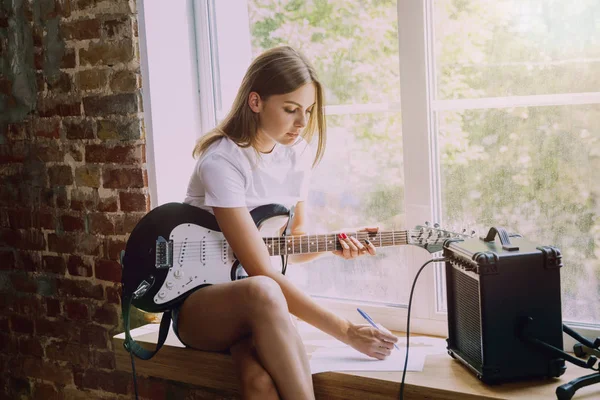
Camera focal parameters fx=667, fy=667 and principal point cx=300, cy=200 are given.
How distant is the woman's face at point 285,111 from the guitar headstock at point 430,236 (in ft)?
1.45

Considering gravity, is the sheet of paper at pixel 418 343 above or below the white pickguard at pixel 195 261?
below

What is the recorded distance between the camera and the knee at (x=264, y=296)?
166cm

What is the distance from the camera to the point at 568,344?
5.96 feet

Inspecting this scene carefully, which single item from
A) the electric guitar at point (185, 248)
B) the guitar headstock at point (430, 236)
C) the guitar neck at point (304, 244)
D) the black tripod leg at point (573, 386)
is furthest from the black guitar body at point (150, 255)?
the black tripod leg at point (573, 386)

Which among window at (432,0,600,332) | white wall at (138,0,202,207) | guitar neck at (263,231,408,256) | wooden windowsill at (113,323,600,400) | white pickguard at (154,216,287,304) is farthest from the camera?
white wall at (138,0,202,207)

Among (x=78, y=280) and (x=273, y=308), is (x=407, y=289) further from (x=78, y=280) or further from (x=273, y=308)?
(x=78, y=280)

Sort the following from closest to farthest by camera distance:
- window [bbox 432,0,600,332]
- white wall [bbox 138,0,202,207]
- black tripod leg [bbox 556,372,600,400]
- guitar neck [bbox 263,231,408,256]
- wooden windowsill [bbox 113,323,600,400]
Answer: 1. black tripod leg [bbox 556,372,600,400]
2. wooden windowsill [bbox 113,323,600,400]
3. window [bbox 432,0,600,332]
4. guitar neck [bbox 263,231,408,256]
5. white wall [bbox 138,0,202,207]

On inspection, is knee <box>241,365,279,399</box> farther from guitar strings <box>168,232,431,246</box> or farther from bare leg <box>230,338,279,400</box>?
guitar strings <box>168,232,431,246</box>

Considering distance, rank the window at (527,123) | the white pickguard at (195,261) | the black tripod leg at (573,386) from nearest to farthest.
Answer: the black tripod leg at (573,386)
the window at (527,123)
the white pickguard at (195,261)

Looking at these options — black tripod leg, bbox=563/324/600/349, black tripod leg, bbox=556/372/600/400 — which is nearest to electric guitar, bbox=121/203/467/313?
black tripod leg, bbox=563/324/600/349

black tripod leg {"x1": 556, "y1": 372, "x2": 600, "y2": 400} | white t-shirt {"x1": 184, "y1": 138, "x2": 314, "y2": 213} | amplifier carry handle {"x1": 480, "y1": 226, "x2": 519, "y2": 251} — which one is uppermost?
white t-shirt {"x1": 184, "y1": 138, "x2": 314, "y2": 213}

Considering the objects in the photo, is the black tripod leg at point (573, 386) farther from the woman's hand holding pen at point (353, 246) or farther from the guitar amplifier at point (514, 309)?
the woman's hand holding pen at point (353, 246)

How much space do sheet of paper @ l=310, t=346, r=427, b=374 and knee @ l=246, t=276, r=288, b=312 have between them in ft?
0.79

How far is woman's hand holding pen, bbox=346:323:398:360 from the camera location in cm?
180
